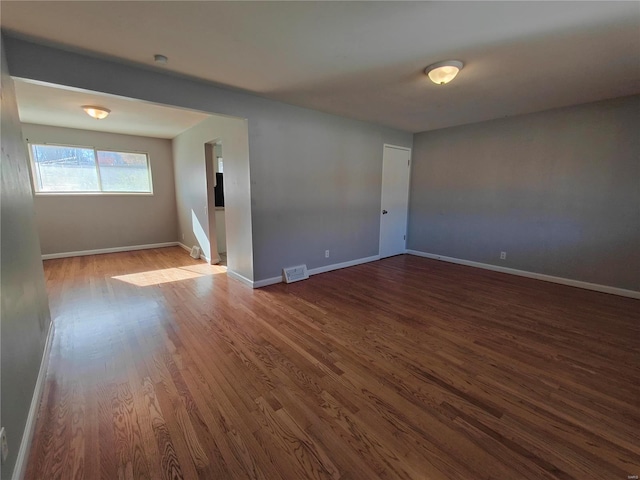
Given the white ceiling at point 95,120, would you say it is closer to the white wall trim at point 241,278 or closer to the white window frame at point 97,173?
the white window frame at point 97,173

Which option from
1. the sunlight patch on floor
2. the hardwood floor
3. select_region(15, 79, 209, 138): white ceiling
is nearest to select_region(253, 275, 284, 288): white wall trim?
the hardwood floor

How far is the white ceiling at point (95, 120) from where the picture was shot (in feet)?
10.4

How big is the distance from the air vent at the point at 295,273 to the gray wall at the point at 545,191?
2.78 metres

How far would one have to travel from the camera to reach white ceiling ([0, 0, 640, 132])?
170cm

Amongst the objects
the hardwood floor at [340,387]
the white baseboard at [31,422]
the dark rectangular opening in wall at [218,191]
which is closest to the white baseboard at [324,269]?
the hardwood floor at [340,387]

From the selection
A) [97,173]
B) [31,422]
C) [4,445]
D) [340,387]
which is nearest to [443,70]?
[340,387]

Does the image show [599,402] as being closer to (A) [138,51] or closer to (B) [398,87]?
(B) [398,87]

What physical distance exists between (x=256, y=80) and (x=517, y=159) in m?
3.90

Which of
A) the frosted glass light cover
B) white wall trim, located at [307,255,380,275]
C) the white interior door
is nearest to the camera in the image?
the frosted glass light cover

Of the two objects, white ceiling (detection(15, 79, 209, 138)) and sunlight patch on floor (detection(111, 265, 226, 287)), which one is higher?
white ceiling (detection(15, 79, 209, 138))

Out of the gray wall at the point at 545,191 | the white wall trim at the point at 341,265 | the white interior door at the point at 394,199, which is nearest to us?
the gray wall at the point at 545,191

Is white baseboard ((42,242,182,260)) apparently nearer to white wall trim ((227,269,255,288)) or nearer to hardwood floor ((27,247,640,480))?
hardwood floor ((27,247,640,480))

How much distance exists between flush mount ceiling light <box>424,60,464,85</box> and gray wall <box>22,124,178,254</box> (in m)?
5.68

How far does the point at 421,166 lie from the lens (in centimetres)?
532
